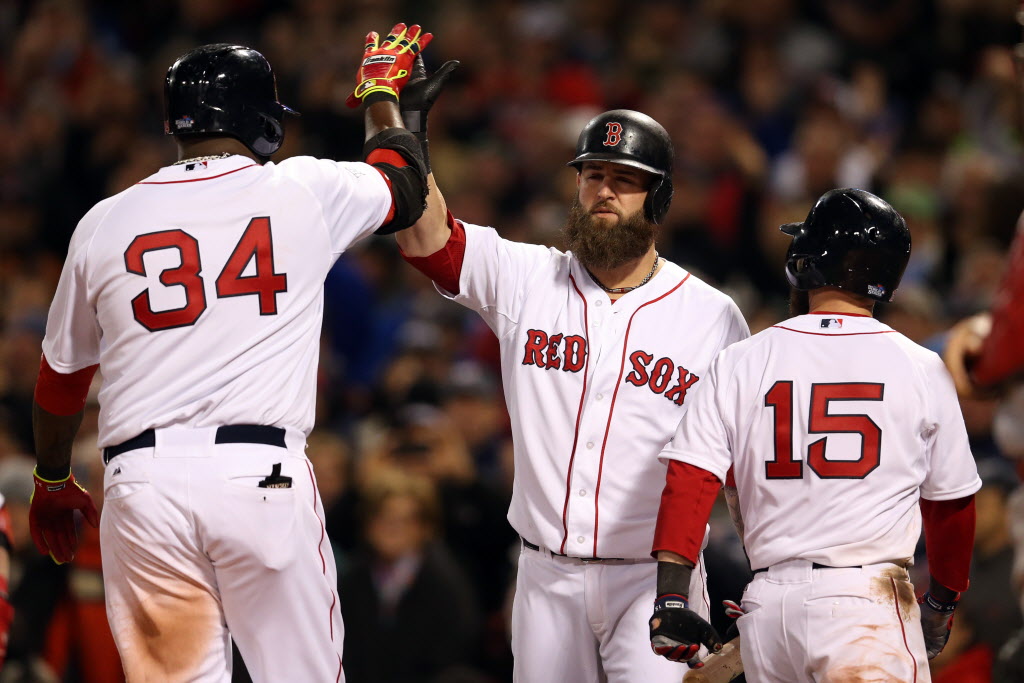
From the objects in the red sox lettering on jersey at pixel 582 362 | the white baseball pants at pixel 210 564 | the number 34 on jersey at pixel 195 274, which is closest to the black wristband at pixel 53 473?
the white baseball pants at pixel 210 564

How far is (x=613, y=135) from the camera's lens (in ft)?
15.6

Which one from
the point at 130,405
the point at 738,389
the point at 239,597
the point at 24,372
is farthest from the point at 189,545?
the point at 24,372

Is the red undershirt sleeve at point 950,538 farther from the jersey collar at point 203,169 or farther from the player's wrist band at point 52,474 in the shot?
the player's wrist band at point 52,474

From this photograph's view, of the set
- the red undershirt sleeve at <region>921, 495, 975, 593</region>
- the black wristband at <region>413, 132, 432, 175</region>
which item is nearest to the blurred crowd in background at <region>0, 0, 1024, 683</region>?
the red undershirt sleeve at <region>921, 495, 975, 593</region>

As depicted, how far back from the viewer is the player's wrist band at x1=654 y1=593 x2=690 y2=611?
12.8ft

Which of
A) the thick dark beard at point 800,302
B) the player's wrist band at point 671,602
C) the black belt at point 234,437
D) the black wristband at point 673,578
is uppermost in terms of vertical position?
the thick dark beard at point 800,302

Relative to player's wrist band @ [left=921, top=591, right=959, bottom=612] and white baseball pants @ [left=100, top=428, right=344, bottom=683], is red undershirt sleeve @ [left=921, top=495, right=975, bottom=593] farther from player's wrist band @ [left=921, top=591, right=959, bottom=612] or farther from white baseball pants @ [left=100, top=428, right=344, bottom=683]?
white baseball pants @ [left=100, top=428, right=344, bottom=683]

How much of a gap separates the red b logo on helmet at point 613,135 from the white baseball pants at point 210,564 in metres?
1.65

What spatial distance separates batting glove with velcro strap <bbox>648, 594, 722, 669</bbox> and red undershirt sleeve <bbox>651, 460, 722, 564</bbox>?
0.17 meters

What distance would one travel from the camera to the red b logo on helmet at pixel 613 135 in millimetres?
4734

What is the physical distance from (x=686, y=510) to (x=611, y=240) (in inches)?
44.5

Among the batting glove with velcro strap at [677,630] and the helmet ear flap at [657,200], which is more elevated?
the helmet ear flap at [657,200]

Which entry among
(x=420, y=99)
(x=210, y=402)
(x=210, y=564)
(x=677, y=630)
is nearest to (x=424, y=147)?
(x=420, y=99)

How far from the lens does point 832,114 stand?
29.5 feet
